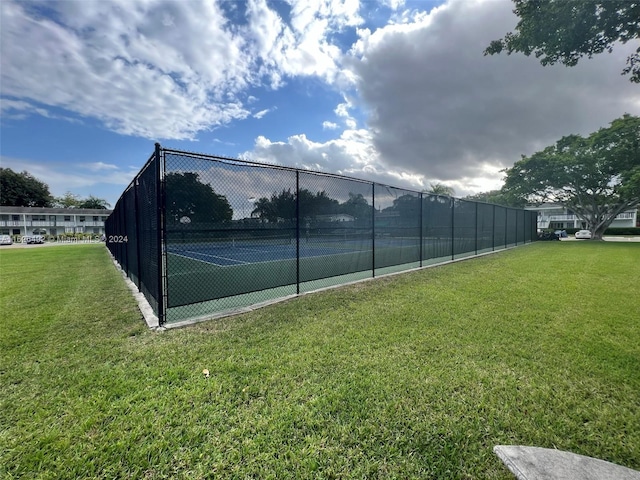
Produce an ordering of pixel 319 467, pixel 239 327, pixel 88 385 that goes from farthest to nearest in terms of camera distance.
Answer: pixel 239 327
pixel 88 385
pixel 319 467

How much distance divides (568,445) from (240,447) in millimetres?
1792

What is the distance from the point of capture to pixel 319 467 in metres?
1.37

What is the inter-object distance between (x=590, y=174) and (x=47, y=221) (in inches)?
2736

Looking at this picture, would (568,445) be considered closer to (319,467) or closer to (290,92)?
(319,467)

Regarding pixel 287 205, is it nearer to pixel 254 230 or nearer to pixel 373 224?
pixel 254 230

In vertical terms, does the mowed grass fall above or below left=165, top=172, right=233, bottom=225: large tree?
below

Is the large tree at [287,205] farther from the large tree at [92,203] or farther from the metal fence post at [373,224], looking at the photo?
the large tree at [92,203]

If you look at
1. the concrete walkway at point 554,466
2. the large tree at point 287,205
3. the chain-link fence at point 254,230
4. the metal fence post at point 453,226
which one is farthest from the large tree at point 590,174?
the concrete walkway at point 554,466

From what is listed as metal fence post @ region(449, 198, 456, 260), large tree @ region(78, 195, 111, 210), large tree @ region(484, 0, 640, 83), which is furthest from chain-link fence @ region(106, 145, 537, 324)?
large tree @ region(78, 195, 111, 210)

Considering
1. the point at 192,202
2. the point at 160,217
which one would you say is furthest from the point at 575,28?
the point at 160,217

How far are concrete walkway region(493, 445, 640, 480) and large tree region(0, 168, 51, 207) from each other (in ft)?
245

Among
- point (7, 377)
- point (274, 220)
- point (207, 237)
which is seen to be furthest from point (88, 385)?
point (274, 220)

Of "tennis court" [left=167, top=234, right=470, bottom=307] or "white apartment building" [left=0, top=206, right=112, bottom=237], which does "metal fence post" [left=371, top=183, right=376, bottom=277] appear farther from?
"white apartment building" [left=0, top=206, right=112, bottom=237]

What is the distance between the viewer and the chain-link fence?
3.43 metres
